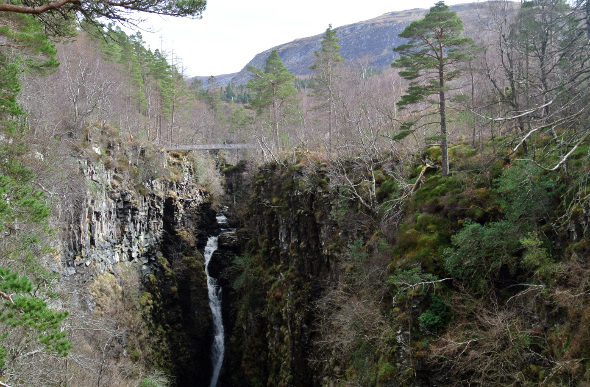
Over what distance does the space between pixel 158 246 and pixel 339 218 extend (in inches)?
719

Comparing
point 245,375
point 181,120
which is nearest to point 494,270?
point 245,375

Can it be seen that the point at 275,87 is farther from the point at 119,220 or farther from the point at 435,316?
the point at 435,316

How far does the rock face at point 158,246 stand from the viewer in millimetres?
22891

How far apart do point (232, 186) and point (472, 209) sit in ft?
114

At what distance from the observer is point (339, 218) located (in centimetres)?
1900

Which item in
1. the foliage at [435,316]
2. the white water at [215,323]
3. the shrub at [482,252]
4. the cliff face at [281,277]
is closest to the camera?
the shrub at [482,252]

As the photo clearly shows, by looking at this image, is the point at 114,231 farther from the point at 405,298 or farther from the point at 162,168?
the point at 405,298

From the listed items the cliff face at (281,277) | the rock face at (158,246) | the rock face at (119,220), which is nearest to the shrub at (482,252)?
the cliff face at (281,277)

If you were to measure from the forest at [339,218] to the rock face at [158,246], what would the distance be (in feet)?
0.74

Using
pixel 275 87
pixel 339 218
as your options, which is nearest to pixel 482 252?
pixel 339 218

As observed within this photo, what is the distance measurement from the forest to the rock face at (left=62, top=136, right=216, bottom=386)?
23cm

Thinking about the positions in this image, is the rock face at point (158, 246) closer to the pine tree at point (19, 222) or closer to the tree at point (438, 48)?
the pine tree at point (19, 222)

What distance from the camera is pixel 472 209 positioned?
1200cm

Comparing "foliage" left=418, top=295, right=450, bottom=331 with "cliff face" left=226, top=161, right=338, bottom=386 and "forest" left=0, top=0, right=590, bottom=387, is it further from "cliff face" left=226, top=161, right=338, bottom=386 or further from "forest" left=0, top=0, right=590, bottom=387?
"cliff face" left=226, top=161, right=338, bottom=386
